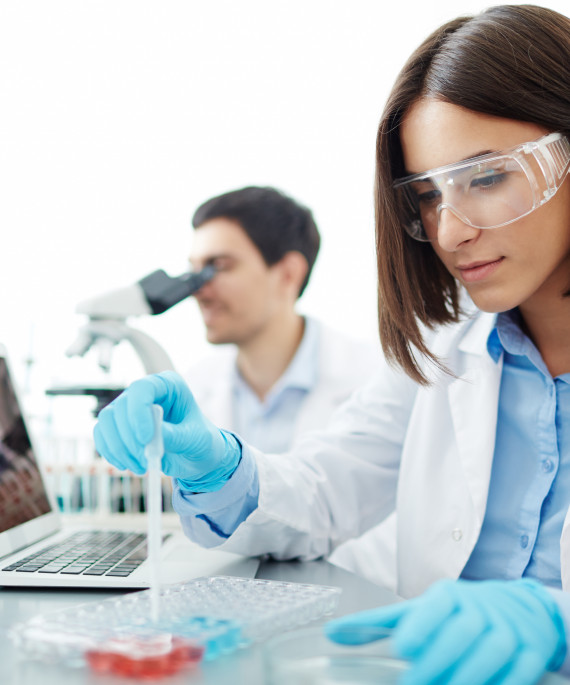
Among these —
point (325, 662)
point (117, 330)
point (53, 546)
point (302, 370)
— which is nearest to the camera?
point (325, 662)

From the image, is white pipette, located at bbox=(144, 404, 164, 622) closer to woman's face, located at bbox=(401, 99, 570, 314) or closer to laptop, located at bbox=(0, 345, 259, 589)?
laptop, located at bbox=(0, 345, 259, 589)

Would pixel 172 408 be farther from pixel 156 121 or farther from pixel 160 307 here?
pixel 156 121

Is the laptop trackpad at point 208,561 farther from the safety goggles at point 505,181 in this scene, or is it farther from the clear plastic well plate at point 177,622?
the safety goggles at point 505,181

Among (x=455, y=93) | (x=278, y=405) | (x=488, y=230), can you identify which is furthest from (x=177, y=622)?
(x=278, y=405)

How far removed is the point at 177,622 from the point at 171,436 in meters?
0.31

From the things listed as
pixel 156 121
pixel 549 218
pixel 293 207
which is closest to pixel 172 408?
pixel 549 218

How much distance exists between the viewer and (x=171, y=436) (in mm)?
926

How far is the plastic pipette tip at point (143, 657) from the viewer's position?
1.85ft

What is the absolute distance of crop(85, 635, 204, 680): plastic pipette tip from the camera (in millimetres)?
565

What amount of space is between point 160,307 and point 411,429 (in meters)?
0.69

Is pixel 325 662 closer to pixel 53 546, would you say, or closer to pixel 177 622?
pixel 177 622

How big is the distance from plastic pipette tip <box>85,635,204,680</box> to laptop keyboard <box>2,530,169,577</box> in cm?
36

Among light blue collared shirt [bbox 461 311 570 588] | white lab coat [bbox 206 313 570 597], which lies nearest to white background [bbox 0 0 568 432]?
white lab coat [bbox 206 313 570 597]

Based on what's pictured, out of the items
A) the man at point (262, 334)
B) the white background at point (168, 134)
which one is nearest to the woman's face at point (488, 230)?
the man at point (262, 334)
